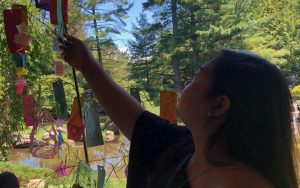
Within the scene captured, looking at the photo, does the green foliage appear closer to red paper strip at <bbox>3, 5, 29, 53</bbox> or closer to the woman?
red paper strip at <bbox>3, 5, 29, 53</bbox>

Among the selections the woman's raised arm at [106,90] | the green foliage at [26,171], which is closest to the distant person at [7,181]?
the woman's raised arm at [106,90]

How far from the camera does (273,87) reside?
1.26 feet

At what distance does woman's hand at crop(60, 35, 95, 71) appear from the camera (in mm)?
598

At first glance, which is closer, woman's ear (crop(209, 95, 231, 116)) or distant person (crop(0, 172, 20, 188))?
woman's ear (crop(209, 95, 231, 116))

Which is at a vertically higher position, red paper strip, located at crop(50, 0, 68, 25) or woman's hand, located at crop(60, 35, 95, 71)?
red paper strip, located at crop(50, 0, 68, 25)

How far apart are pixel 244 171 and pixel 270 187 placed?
0.09ft

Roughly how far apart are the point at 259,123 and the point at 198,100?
7 cm

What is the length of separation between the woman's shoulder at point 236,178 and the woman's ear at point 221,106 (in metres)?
0.05

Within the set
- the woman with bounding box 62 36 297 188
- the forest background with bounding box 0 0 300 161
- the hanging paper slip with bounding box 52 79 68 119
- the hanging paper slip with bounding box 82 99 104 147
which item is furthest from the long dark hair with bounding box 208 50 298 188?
the forest background with bounding box 0 0 300 161

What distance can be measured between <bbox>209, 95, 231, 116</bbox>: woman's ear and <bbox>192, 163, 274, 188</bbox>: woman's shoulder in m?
0.05

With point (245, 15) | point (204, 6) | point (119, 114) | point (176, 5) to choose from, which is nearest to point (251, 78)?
point (119, 114)

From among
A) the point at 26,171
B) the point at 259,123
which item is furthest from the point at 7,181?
the point at 26,171

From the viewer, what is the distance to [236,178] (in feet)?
1.18

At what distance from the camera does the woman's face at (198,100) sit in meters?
0.41
